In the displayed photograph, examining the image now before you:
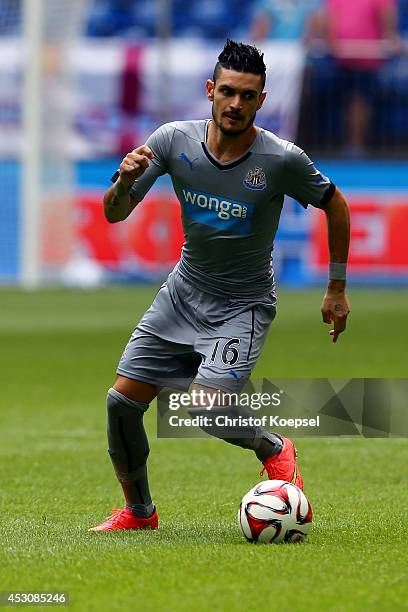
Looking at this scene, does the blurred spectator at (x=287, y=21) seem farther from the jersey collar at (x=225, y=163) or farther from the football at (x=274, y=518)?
the football at (x=274, y=518)

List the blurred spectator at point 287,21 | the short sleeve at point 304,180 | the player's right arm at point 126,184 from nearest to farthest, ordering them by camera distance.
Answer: the player's right arm at point 126,184 → the short sleeve at point 304,180 → the blurred spectator at point 287,21

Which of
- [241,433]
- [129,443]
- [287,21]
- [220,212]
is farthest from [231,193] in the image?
[287,21]

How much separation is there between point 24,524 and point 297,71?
20.4 m

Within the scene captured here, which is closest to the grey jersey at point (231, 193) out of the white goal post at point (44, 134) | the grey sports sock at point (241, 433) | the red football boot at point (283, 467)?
the grey sports sock at point (241, 433)

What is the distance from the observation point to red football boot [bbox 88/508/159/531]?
634 centimetres

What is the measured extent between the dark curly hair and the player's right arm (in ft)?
1.61

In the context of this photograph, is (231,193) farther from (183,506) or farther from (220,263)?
(183,506)

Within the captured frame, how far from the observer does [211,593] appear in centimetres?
482

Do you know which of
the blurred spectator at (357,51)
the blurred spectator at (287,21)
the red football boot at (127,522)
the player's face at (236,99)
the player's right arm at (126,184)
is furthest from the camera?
the blurred spectator at (287,21)

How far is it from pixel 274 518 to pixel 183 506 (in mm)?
1409

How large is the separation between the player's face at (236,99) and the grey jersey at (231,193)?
0.57 ft

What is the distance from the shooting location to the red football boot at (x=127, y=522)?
20.8 feet

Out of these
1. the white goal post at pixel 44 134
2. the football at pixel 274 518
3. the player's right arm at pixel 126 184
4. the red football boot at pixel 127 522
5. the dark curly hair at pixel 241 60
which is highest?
the dark curly hair at pixel 241 60

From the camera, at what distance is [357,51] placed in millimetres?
26453
